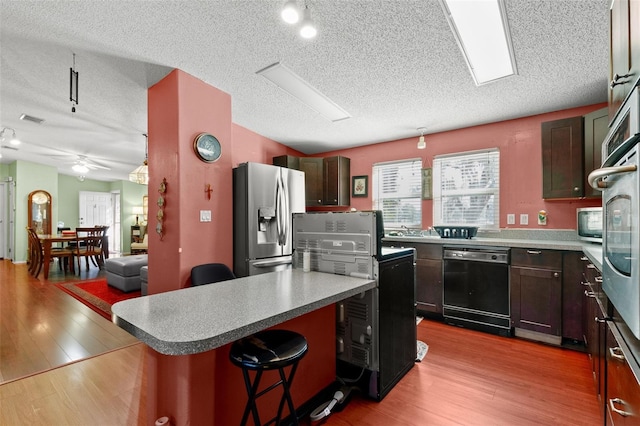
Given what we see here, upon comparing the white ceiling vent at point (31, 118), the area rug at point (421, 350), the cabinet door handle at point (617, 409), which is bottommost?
the area rug at point (421, 350)

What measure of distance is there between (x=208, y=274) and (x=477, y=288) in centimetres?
281

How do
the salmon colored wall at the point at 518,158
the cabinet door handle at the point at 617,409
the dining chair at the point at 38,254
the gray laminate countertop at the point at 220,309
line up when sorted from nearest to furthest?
the gray laminate countertop at the point at 220,309 → the cabinet door handle at the point at 617,409 → the salmon colored wall at the point at 518,158 → the dining chair at the point at 38,254

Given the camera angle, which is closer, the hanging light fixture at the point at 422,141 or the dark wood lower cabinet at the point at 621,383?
the dark wood lower cabinet at the point at 621,383

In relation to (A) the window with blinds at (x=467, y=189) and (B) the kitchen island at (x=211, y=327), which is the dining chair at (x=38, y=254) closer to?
(B) the kitchen island at (x=211, y=327)

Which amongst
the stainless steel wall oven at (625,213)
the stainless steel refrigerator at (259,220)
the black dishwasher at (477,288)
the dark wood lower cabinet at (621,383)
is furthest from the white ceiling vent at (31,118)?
the dark wood lower cabinet at (621,383)

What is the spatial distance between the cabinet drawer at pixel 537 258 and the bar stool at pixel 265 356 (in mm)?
2683

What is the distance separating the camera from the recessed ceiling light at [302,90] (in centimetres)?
266

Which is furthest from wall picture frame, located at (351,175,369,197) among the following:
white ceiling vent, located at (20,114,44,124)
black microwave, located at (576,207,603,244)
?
white ceiling vent, located at (20,114,44,124)

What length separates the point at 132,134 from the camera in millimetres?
4707

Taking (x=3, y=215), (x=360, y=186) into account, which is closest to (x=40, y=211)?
(x=3, y=215)

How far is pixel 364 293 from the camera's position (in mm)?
1945

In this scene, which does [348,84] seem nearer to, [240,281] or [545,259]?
[240,281]

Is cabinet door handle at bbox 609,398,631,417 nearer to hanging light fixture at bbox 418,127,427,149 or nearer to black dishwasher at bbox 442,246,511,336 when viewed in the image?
black dishwasher at bbox 442,246,511,336

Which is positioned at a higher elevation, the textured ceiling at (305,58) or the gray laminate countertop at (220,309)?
the textured ceiling at (305,58)
